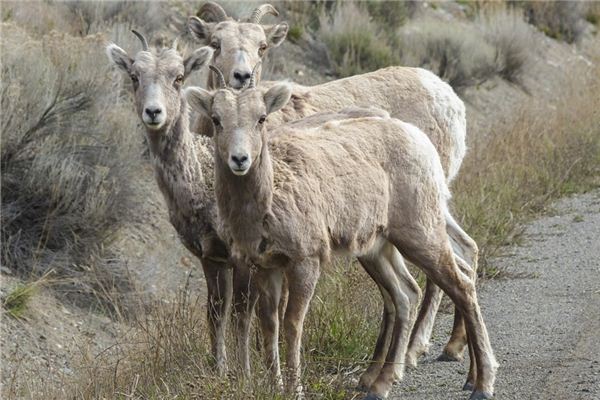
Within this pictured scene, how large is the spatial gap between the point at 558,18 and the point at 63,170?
14.7 metres

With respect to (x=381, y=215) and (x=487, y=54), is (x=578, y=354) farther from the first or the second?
(x=487, y=54)

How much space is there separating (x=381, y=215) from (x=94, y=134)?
5571 millimetres

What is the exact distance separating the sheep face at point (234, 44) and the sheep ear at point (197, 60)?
0.73 meters

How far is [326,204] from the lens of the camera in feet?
21.1

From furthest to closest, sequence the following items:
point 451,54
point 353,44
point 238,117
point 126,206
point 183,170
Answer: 1. point 451,54
2. point 353,44
3. point 126,206
4. point 183,170
5. point 238,117

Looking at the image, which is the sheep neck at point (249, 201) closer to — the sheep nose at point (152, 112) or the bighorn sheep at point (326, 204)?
the bighorn sheep at point (326, 204)

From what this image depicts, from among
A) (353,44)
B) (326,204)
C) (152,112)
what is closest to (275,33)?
(152,112)

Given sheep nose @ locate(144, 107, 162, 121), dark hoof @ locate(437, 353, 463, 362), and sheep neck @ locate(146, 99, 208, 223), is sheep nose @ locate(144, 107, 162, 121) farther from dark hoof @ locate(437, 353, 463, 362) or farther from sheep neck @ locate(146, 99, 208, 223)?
dark hoof @ locate(437, 353, 463, 362)

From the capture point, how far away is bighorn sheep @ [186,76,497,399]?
240 inches

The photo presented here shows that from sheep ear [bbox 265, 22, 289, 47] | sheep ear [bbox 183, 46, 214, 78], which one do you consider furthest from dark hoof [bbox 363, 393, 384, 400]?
sheep ear [bbox 265, 22, 289, 47]

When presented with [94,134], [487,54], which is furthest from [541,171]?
[487,54]

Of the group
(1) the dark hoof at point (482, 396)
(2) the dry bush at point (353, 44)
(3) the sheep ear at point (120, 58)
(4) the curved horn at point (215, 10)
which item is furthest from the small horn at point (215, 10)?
(2) the dry bush at point (353, 44)

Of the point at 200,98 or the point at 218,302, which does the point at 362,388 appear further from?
the point at 200,98

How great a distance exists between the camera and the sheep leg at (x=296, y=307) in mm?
6113
